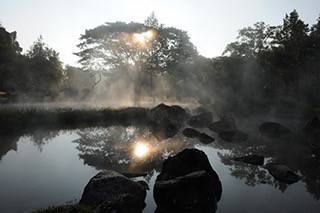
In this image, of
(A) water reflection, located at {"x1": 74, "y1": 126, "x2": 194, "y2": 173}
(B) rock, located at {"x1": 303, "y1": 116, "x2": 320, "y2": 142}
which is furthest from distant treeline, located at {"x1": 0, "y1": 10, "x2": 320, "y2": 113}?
(A) water reflection, located at {"x1": 74, "y1": 126, "x2": 194, "y2": 173}

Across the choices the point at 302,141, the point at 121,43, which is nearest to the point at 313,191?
the point at 302,141

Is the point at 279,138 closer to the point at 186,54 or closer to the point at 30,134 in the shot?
the point at 30,134

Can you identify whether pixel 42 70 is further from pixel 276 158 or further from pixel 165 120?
pixel 276 158

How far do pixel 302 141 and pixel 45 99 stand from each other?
40.1 metres

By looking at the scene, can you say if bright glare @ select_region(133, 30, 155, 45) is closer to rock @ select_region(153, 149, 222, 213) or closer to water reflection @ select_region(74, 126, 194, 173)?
water reflection @ select_region(74, 126, 194, 173)

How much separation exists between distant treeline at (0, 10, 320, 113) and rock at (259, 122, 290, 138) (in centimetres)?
1419

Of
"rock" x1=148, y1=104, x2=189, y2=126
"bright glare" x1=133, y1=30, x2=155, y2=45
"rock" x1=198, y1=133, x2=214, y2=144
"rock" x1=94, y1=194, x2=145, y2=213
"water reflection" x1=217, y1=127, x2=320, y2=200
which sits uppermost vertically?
"bright glare" x1=133, y1=30, x2=155, y2=45

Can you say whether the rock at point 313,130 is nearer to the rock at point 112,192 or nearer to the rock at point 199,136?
the rock at point 199,136

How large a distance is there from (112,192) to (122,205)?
790 mm

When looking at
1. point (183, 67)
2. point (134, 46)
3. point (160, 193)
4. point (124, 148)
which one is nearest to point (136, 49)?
point (134, 46)

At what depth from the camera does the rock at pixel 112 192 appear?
9.96 m

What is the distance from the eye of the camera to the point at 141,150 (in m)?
22.2

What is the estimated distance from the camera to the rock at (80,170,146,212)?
9961mm

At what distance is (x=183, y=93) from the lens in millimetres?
75688
